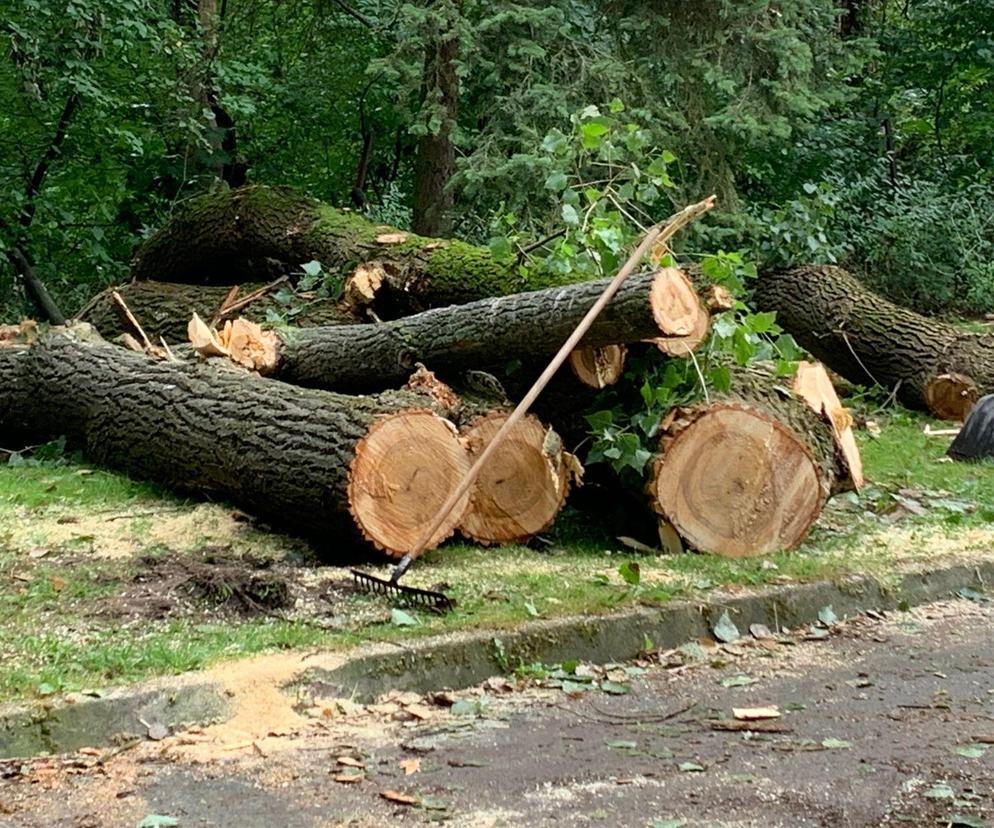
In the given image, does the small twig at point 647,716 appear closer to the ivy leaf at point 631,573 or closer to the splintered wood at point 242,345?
the ivy leaf at point 631,573

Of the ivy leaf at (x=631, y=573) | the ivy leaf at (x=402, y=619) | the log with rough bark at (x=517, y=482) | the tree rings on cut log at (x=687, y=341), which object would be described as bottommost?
the ivy leaf at (x=402, y=619)

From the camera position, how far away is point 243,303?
9.41 meters

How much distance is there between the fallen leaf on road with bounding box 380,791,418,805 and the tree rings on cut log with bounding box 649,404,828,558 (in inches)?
111

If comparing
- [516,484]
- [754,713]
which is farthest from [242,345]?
[754,713]

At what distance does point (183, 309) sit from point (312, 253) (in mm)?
1213

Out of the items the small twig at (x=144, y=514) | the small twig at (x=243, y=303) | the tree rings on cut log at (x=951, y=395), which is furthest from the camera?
the tree rings on cut log at (x=951, y=395)

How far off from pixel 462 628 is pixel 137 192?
12190mm

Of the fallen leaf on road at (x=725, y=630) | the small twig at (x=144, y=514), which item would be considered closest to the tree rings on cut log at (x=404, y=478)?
the fallen leaf on road at (x=725, y=630)

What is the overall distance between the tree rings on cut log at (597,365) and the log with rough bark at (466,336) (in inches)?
6.1

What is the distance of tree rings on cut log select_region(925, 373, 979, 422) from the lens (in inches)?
413

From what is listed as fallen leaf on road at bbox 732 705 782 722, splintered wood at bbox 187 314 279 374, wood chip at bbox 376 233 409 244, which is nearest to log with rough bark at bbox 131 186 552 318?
wood chip at bbox 376 233 409 244

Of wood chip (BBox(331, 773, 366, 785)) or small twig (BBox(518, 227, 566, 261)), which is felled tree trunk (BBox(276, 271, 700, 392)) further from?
wood chip (BBox(331, 773, 366, 785))

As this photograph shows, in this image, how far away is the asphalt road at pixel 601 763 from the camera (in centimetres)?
306

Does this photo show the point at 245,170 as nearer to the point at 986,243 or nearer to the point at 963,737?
the point at 986,243
